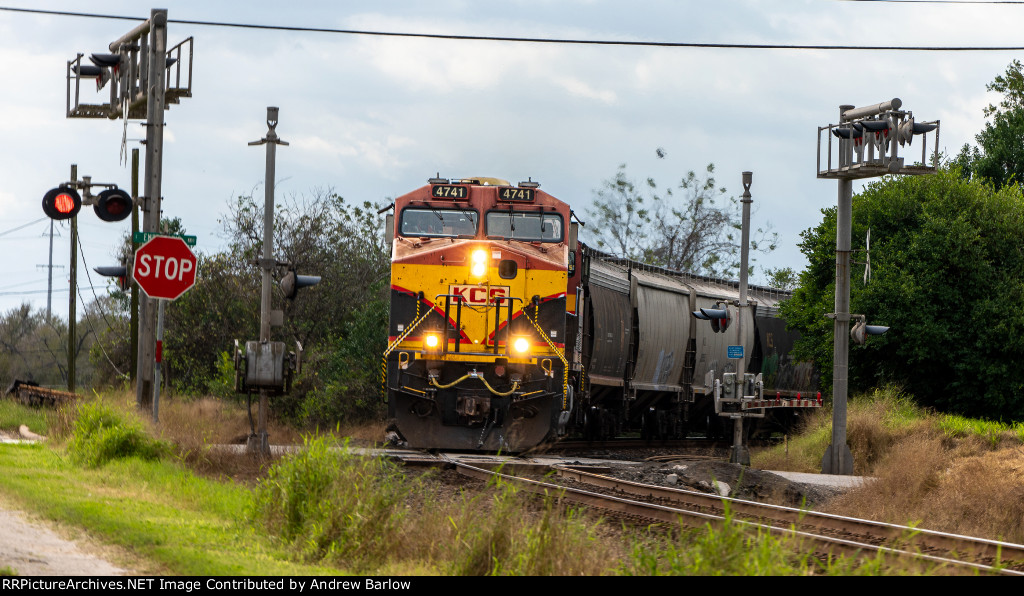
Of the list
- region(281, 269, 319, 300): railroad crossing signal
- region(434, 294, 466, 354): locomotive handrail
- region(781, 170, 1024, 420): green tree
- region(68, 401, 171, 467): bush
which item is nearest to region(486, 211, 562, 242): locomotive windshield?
region(434, 294, 466, 354): locomotive handrail

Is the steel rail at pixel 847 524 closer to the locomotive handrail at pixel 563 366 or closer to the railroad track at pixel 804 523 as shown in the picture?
the railroad track at pixel 804 523

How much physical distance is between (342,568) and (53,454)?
29.1 ft

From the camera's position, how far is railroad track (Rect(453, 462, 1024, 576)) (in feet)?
30.0

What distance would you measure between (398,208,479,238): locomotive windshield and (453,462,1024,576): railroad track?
4.77 metres

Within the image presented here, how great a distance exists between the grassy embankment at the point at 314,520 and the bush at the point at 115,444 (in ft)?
0.06

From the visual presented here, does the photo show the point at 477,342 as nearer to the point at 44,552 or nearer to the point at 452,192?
the point at 452,192

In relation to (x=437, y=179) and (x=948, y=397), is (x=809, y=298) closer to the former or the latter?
(x=948, y=397)

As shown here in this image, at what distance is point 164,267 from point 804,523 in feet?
28.7

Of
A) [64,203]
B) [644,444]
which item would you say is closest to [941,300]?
[644,444]

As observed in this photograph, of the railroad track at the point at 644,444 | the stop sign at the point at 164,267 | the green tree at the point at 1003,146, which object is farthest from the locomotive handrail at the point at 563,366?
the green tree at the point at 1003,146

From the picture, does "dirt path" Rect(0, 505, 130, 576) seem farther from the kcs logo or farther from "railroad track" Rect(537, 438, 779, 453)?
"railroad track" Rect(537, 438, 779, 453)

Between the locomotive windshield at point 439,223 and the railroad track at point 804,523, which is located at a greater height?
the locomotive windshield at point 439,223

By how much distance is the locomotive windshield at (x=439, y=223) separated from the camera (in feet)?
63.0
